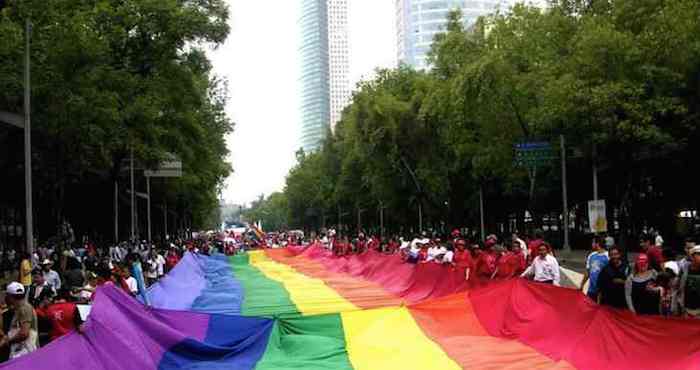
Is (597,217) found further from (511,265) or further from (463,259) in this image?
(511,265)

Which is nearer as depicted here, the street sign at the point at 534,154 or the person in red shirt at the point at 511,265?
the person in red shirt at the point at 511,265


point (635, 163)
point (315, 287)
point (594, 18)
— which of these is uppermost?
point (594, 18)

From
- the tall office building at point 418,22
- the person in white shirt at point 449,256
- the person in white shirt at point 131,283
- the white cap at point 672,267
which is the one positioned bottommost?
the person in white shirt at point 131,283

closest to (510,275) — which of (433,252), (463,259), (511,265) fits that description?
(511,265)

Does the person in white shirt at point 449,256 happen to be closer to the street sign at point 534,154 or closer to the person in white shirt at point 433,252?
the person in white shirt at point 433,252

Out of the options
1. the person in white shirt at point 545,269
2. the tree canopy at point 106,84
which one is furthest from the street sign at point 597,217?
the person in white shirt at point 545,269

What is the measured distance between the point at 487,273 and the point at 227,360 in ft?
25.9

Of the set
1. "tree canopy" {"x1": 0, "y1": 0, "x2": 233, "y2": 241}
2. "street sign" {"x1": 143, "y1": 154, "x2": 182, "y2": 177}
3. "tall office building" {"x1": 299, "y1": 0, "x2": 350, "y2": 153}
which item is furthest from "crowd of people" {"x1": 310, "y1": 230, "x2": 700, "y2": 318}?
"tall office building" {"x1": 299, "y1": 0, "x2": 350, "y2": 153}

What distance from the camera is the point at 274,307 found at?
22.1 m

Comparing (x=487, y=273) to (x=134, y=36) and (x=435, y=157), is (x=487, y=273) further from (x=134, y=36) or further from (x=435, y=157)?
(x=435, y=157)

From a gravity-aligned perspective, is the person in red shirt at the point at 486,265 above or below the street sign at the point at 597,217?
below

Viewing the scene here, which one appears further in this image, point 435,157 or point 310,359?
point 435,157

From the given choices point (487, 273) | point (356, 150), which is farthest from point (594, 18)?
point (356, 150)

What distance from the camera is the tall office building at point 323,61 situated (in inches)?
6516
